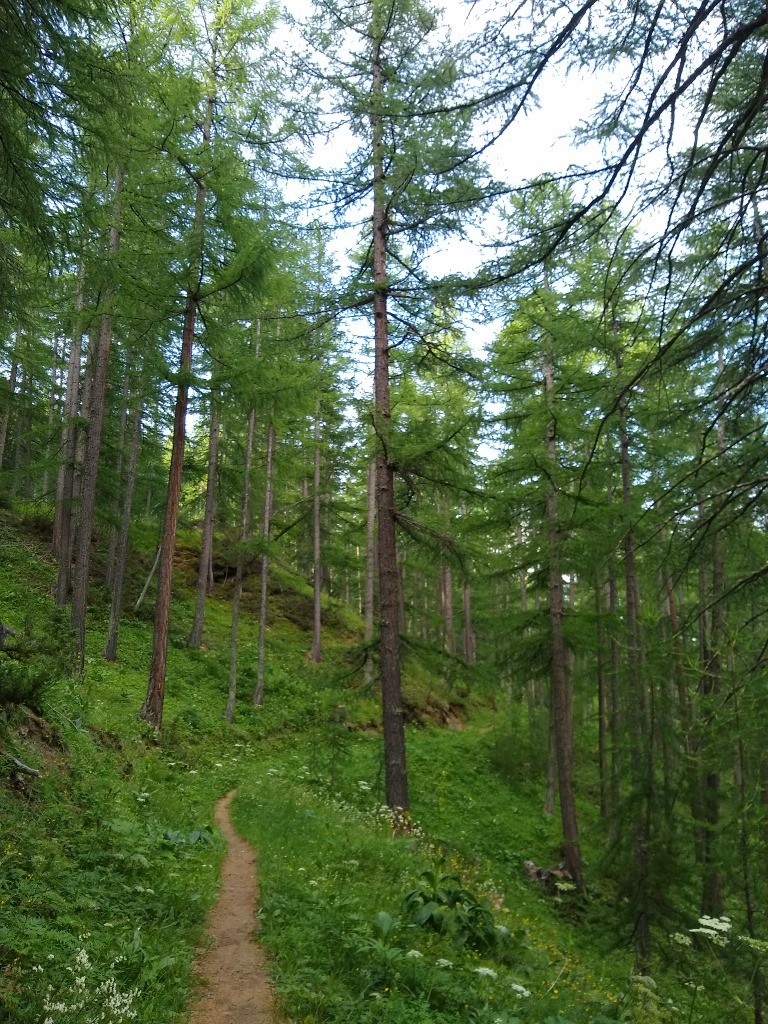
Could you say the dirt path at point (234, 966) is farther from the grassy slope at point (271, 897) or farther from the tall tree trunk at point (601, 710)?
the tall tree trunk at point (601, 710)

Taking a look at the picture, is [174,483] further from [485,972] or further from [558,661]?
[485,972]

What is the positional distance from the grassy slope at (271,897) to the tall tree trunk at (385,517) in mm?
812

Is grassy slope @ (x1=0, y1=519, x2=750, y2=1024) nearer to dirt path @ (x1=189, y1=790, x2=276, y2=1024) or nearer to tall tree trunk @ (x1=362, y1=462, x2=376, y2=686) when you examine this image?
dirt path @ (x1=189, y1=790, x2=276, y2=1024)

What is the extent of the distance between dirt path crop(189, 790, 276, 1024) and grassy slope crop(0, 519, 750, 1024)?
0.44 ft

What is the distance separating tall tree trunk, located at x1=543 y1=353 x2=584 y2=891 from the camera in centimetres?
1255

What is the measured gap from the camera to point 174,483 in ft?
39.1

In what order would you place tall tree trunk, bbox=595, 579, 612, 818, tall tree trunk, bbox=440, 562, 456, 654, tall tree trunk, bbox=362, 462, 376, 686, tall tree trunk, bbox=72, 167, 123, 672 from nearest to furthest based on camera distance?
tall tree trunk, bbox=72, 167, 123, 672, tall tree trunk, bbox=595, 579, 612, 818, tall tree trunk, bbox=362, 462, 376, 686, tall tree trunk, bbox=440, 562, 456, 654

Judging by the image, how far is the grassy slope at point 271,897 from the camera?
381 cm

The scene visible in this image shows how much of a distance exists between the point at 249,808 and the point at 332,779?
9.16ft

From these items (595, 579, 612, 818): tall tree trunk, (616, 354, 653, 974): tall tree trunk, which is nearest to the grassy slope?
(616, 354, 653, 974): tall tree trunk

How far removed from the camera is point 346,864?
6.58 meters

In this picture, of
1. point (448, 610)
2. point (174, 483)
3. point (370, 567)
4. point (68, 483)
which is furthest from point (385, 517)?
point (448, 610)

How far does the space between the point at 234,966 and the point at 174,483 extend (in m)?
8.92

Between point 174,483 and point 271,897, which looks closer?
point 271,897
